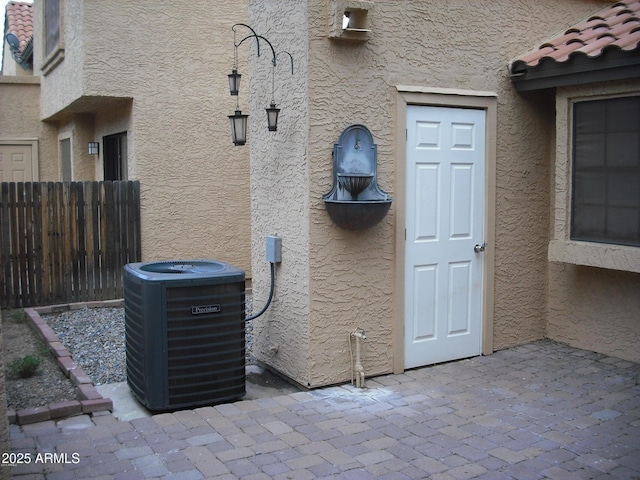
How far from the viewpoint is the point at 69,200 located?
31.2 ft

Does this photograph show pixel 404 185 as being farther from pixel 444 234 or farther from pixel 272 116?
pixel 272 116

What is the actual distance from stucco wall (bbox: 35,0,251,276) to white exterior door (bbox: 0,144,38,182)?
3.66 metres

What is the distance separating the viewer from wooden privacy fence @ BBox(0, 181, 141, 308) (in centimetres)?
931

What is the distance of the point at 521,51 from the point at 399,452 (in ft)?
14.0

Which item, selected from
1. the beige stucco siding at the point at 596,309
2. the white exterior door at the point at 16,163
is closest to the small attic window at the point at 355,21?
the beige stucco siding at the point at 596,309

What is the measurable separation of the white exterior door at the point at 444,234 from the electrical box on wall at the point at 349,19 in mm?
841

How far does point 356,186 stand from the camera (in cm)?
565

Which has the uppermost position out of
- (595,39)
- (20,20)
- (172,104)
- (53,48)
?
(20,20)

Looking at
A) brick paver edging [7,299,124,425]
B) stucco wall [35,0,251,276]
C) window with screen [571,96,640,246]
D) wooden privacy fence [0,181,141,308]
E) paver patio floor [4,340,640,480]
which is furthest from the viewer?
stucco wall [35,0,251,276]

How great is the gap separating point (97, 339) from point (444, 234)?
4.02 meters

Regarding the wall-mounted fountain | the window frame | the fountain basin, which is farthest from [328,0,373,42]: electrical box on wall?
the window frame

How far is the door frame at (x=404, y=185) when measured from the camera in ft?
20.2

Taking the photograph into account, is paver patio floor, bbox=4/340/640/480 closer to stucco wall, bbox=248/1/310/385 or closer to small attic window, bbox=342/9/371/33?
stucco wall, bbox=248/1/310/385

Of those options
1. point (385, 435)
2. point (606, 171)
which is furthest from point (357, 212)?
point (606, 171)
